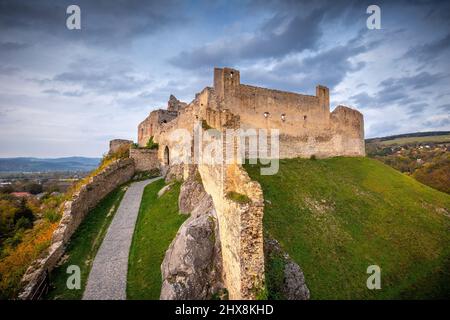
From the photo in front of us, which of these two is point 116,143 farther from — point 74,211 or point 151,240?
point 151,240

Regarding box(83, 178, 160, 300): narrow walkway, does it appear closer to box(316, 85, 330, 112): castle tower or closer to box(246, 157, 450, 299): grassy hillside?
box(246, 157, 450, 299): grassy hillside

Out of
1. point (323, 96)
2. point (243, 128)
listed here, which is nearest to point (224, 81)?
point (243, 128)

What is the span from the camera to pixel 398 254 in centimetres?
1772

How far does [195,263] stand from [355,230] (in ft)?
41.4

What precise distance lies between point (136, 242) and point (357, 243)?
1413 cm

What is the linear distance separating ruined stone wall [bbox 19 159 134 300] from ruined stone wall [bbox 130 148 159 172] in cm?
90

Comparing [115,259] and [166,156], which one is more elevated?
[166,156]

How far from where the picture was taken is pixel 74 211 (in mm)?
16734

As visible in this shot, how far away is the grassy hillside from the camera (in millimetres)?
15039

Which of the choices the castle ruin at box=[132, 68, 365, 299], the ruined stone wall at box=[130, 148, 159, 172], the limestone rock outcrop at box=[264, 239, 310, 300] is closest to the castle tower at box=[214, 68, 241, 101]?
the castle ruin at box=[132, 68, 365, 299]

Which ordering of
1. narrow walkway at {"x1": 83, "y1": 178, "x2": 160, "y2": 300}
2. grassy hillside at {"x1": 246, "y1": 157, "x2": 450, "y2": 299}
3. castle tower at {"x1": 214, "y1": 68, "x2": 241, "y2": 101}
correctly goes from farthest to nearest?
1. castle tower at {"x1": 214, "y1": 68, "x2": 241, "y2": 101}
2. grassy hillside at {"x1": 246, "y1": 157, "x2": 450, "y2": 299}
3. narrow walkway at {"x1": 83, "y1": 178, "x2": 160, "y2": 300}

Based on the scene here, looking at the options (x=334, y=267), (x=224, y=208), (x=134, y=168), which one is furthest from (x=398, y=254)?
(x=134, y=168)

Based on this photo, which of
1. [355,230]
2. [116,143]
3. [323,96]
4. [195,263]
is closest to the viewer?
[195,263]

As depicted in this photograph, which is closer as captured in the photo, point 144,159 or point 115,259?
point 115,259
